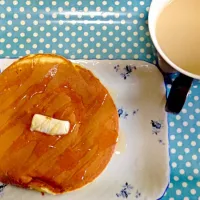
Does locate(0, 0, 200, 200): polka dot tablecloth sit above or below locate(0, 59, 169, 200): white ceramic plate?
above

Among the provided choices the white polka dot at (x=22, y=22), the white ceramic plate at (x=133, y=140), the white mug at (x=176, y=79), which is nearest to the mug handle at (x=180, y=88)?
the white mug at (x=176, y=79)

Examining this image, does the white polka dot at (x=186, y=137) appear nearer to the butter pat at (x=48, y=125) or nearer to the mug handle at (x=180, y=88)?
the mug handle at (x=180, y=88)

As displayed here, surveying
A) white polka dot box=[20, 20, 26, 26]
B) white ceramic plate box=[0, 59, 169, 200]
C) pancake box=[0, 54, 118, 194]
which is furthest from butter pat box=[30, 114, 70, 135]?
white polka dot box=[20, 20, 26, 26]

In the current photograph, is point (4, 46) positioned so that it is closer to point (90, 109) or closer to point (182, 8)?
point (90, 109)

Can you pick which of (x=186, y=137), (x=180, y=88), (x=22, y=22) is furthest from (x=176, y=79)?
(x=22, y=22)

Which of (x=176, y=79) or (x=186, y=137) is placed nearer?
(x=176, y=79)

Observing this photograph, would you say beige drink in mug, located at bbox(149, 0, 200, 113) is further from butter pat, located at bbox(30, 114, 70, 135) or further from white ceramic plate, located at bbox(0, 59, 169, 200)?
butter pat, located at bbox(30, 114, 70, 135)

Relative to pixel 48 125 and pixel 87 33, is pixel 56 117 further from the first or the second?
pixel 87 33
